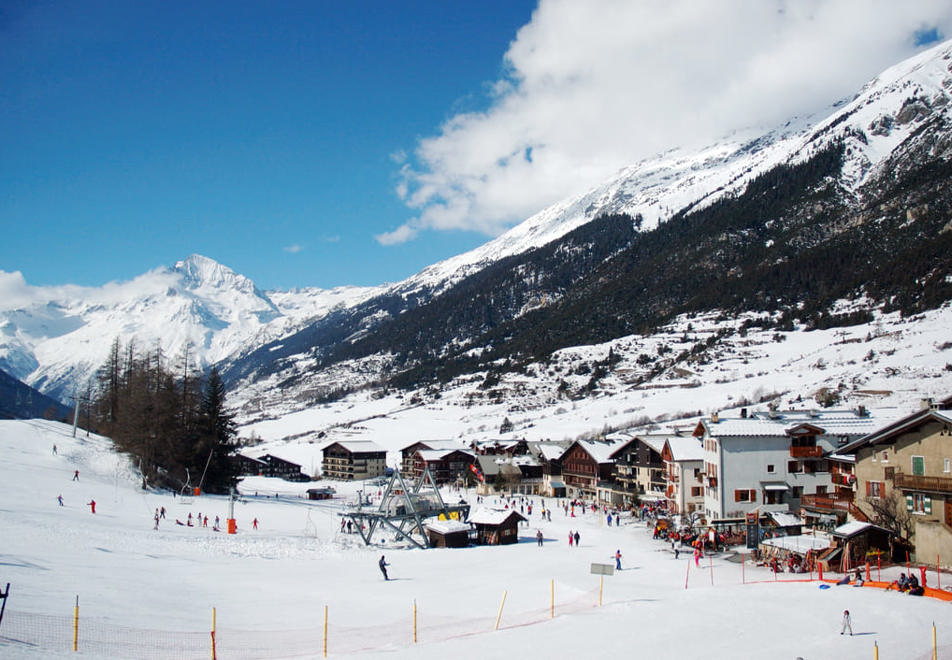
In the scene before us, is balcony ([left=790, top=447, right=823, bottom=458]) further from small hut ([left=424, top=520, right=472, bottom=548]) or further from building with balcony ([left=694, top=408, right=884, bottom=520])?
small hut ([left=424, top=520, right=472, bottom=548])

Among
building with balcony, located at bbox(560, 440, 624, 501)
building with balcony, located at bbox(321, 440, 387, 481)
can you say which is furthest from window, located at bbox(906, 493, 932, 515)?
building with balcony, located at bbox(321, 440, 387, 481)

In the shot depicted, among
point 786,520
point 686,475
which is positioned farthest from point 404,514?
point 686,475

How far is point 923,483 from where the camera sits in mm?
33594

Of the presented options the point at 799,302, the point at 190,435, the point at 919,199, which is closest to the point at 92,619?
the point at 190,435

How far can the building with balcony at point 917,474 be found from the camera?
32031mm

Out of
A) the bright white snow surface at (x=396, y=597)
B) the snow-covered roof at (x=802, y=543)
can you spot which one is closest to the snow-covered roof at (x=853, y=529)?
the snow-covered roof at (x=802, y=543)

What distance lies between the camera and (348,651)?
19797mm

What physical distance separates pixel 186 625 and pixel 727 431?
1714 inches

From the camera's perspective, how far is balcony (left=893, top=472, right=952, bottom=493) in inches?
1287

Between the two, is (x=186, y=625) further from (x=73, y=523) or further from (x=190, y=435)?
(x=190, y=435)

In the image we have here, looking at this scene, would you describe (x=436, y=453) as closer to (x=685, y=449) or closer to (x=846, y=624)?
(x=685, y=449)

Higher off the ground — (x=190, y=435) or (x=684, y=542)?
(x=190, y=435)

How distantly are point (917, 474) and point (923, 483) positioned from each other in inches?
93.0

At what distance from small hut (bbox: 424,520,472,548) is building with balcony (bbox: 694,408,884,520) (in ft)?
68.9
